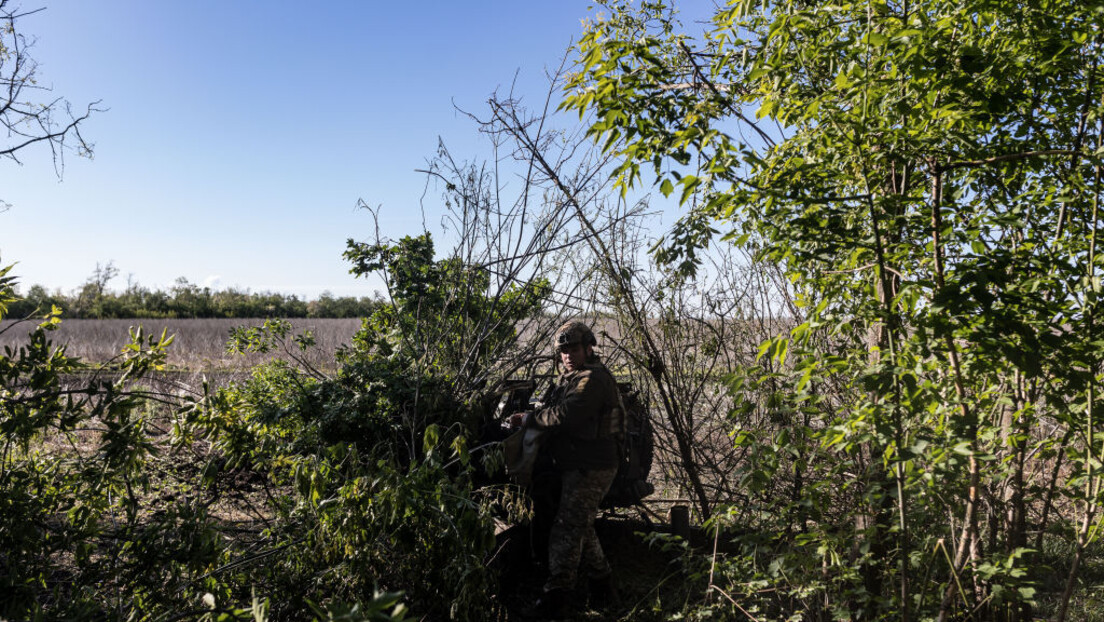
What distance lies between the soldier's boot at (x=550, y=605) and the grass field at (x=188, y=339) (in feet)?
36.9

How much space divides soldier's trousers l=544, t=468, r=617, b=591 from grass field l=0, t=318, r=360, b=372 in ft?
36.8

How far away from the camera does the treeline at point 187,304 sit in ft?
99.9

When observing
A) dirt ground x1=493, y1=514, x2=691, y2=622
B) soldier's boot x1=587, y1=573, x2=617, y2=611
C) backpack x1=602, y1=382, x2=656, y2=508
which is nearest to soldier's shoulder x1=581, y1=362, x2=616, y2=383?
backpack x1=602, y1=382, x2=656, y2=508

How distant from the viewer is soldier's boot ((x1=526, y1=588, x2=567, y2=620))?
4395 mm

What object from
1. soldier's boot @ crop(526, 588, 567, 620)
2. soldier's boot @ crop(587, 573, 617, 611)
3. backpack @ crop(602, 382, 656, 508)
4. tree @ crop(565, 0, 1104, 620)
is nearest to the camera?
tree @ crop(565, 0, 1104, 620)

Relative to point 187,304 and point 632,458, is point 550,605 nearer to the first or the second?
point 632,458

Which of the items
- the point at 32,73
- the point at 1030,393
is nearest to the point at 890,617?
the point at 1030,393

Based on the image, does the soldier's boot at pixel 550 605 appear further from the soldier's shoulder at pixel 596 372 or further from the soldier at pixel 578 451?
the soldier's shoulder at pixel 596 372

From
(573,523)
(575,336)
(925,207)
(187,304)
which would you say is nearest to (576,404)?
(575,336)

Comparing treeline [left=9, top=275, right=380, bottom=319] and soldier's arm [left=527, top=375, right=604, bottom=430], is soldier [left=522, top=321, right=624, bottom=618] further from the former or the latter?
treeline [left=9, top=275, right=380, bottom=319]

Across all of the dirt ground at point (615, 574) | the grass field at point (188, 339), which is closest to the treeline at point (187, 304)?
the grass field at point (188, 339)

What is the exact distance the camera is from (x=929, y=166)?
2.50m

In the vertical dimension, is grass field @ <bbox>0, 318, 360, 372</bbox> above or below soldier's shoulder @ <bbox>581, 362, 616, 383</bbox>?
below

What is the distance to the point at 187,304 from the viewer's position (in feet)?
101
